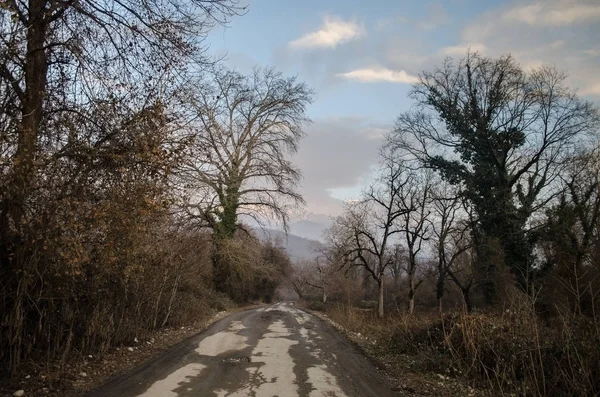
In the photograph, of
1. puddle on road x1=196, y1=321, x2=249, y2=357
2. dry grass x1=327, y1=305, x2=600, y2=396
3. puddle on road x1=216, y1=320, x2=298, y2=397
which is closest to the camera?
dry grass x1=327, y1=305, x2=600, y2=396

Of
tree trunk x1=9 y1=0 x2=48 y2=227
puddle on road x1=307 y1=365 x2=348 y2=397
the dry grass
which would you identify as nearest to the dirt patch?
the dry grass

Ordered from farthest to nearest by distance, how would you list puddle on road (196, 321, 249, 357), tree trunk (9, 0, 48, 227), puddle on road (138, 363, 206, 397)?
puddle on road (196, 321, 249, 357)
puddle on road (138, 363, 206, 397)
tree trunk (9, 0, 48, 227)

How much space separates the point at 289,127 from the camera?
31812mm

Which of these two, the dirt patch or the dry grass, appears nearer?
the dry grass

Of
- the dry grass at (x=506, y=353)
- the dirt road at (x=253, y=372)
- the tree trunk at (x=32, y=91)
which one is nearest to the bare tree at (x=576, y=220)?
the dry grass at (x=506, y=353)

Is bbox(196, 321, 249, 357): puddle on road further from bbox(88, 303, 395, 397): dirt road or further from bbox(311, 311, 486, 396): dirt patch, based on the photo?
bbox(311, 311, 486, 396): dirt patch

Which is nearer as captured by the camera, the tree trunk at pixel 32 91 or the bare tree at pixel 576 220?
the tree trunk at pixel 32 91

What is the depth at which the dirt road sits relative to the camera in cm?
668

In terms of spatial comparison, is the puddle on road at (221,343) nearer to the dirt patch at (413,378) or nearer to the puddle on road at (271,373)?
the puddle on road at (271,373)

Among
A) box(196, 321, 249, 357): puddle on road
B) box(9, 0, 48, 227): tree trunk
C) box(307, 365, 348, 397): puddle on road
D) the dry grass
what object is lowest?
box(196, 321, 249, 357): puddle on road

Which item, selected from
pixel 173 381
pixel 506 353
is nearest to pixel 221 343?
pixel 173 381

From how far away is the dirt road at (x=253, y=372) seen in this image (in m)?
6.68

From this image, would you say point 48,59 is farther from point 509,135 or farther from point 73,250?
point 509,135

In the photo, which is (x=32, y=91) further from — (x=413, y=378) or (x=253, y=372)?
(x=413, y=378)
